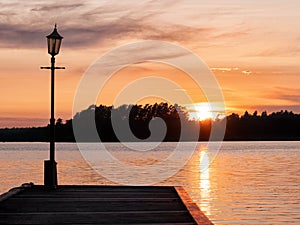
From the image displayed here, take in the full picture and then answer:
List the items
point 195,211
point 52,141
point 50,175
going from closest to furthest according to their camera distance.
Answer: point 195,211, point 50,175, point 52,141

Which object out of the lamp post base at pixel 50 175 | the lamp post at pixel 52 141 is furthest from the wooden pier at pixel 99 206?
the lamp post at pixel 52 141

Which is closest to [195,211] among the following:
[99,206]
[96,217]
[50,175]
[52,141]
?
[96,217]

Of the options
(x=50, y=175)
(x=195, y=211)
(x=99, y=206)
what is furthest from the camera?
(x=50, y=175)

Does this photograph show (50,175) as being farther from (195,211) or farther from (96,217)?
(195,211)

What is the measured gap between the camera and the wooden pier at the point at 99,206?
12.6 m

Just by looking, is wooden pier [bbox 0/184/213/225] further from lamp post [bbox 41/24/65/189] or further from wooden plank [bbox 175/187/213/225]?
lamp post [bbox 41/24/65/189]

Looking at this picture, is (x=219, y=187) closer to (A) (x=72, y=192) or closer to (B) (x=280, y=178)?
(B) (x=280, y=178)

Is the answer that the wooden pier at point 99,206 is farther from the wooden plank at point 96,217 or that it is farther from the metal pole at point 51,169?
the metal pole at point 51,169

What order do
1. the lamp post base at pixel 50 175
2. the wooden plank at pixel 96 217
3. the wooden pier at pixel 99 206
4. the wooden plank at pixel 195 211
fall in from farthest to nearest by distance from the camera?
the lamp post base at pixel 50 175, the wooden pier at pixel 99 206, the wooden plank at pixel 96 217, the wooden plank at pixel 195 211

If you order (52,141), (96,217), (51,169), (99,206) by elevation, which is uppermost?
(52,141)

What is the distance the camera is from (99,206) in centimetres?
1467

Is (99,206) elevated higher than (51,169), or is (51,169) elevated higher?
(51,169)

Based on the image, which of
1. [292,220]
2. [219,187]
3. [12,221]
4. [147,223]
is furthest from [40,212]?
[219,187]

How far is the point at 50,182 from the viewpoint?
59.7 feet
